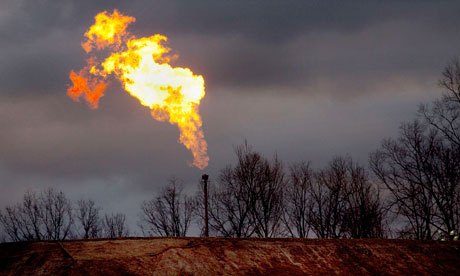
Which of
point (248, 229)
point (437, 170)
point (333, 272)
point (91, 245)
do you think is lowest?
point (333, 272)

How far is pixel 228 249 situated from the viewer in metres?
12.7

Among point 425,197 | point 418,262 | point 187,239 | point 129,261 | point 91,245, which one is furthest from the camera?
point 425,197

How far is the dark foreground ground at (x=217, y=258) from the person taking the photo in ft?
36.3

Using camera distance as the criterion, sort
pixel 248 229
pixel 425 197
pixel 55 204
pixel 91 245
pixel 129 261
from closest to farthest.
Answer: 1. pixel 129 261
2. pixel 91 245
3. pixel 425 197
4. pixel 248 229
5. pixel 55 204

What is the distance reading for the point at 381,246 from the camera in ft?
49.4

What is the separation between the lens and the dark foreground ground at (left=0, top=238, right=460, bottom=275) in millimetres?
11055

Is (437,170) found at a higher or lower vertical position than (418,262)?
higher

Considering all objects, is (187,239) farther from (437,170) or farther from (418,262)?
(437,170)

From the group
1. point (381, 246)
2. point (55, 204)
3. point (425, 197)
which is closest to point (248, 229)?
point (425, 197)

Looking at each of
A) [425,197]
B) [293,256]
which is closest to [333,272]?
[293,256]

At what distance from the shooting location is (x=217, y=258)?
39.9 feet

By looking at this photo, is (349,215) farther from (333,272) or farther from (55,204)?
(333,272)

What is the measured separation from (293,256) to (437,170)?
36.3m

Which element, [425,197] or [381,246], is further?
[425,197]
